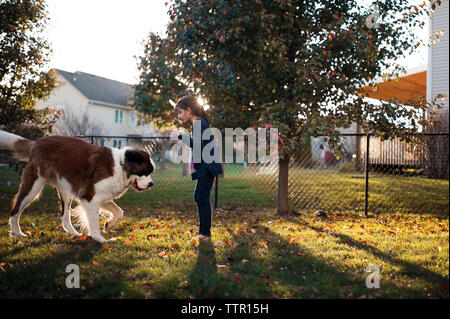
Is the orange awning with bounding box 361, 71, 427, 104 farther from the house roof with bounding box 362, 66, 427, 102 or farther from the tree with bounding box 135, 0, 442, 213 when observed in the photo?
the tree with bounding box 135, 0, 442, 213

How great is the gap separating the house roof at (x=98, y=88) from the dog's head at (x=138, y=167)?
20.5m

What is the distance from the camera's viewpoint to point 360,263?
346 cm

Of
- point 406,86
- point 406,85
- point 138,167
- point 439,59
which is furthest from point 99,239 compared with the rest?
point 406,86

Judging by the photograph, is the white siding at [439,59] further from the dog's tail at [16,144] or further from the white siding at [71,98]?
the white siding at [71,98]

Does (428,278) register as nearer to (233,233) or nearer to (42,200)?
(233,233)

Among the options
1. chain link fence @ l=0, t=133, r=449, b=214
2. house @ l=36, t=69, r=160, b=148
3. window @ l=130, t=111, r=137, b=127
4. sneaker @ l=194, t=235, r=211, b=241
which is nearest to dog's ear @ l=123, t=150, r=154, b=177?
sneaker @ l=194, t=235, r=211, b=241

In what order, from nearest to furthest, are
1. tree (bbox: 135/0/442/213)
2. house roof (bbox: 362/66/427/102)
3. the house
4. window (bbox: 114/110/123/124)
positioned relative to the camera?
tree (bbox: 135/0/442/213) < house roof (bbox: 362/66/427/102) < the house < window (bbox: 114/110/123/124)

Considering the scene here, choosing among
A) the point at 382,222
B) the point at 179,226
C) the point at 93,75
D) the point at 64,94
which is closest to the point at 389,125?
the point at 382,222

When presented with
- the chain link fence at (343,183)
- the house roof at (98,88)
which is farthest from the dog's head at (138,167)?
the house roof at (98,88)

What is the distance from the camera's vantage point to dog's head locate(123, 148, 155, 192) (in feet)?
13.8

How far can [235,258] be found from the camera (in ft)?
12.1

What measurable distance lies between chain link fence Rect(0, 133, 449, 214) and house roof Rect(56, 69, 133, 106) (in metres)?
14.3

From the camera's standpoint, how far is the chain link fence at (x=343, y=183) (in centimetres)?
753

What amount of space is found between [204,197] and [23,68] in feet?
19.8
